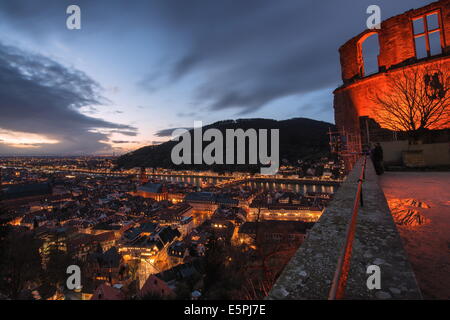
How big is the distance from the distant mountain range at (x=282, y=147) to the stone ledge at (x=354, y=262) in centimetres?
6778

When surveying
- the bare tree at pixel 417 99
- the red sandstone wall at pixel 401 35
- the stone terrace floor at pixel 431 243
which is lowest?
the stone terrace floor at pixel 431 243

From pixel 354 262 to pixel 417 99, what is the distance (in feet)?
29.3

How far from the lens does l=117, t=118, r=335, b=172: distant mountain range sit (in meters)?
82.2

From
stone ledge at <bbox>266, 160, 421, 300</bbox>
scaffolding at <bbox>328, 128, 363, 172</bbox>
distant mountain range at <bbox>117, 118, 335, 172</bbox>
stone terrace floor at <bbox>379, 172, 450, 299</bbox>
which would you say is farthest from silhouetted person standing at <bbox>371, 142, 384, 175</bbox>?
distant mountain range at <bbox>117, 118, 335, 172</bbox>

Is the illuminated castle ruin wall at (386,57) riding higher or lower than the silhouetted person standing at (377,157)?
higher

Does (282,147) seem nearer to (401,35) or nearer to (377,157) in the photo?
(401,35)

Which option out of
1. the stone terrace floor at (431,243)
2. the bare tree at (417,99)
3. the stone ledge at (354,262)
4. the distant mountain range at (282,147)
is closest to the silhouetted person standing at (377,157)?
the stone terrace floor at (431,243)

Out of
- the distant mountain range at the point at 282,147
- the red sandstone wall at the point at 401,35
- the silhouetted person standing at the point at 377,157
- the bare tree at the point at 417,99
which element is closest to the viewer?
the silhouetted person standing at the point at 377,157

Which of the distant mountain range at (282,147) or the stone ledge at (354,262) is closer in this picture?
the stone ledge at (354,262)

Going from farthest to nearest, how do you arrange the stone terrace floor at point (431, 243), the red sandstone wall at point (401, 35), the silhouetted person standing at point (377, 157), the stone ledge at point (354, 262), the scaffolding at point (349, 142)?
1. the scaffolding at point (349, 142)
2. the red sandstone wall at point (401, 35)
3. the silhouetted person standing at point (377, 157)
4. the stone terrace floor at point (431, 243)
5. the stone ledge at point (354, 262)

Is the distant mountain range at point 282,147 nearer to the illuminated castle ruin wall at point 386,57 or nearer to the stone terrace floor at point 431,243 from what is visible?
the illuminated castle ruin wall at point 386,57

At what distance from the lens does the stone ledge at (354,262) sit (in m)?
0.99

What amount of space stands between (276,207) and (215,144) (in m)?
76.7

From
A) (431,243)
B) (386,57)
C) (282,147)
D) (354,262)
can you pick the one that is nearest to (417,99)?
(386,57)
